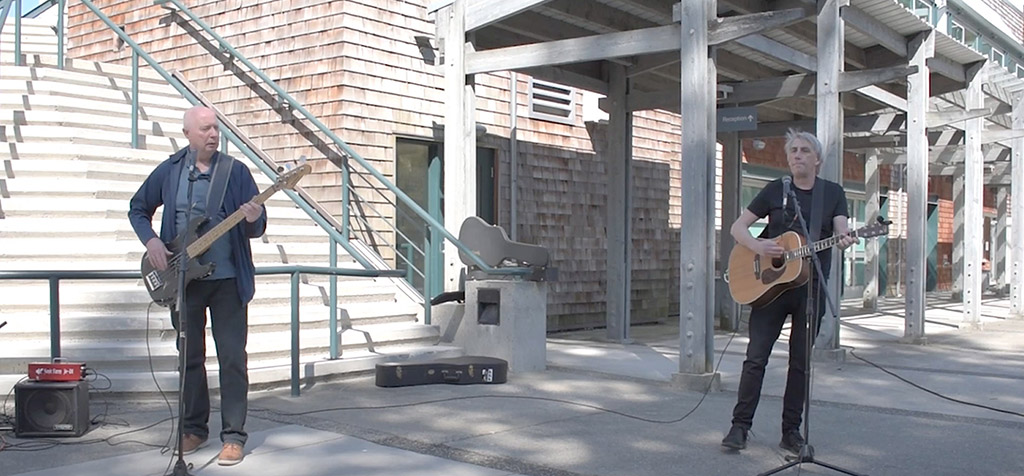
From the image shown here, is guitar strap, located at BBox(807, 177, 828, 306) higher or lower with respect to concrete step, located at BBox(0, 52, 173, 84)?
lower

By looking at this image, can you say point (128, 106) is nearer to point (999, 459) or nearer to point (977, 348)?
point (999, 459)

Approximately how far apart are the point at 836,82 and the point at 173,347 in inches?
253

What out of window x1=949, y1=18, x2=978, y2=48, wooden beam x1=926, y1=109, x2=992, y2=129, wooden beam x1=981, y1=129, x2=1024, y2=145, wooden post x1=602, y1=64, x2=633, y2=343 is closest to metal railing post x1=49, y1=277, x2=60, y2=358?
wooden post x1=602, y1=64, x2=633, y2=343

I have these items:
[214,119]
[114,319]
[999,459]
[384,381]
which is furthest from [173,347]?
[999,459]

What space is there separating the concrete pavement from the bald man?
251mm

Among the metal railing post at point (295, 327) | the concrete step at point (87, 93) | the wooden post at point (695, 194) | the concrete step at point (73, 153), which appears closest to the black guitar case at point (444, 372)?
the metal railing post at point (295, 327)

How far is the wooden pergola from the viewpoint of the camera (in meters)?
7.86

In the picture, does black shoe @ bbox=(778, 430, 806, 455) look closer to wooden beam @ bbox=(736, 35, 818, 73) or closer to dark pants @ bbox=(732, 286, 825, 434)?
dark pants @ bbox=(732, 286, 825, 434)

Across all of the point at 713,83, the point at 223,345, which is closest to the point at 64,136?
the point at 223,345

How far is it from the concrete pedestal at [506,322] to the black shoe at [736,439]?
3.23 meters

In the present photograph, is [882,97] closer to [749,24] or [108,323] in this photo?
[749,24]

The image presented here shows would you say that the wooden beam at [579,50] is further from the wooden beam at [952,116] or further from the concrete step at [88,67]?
the wooden beam at [952,116]

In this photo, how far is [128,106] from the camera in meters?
10.4

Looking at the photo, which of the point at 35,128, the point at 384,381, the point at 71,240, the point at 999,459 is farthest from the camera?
the point at 35,128
